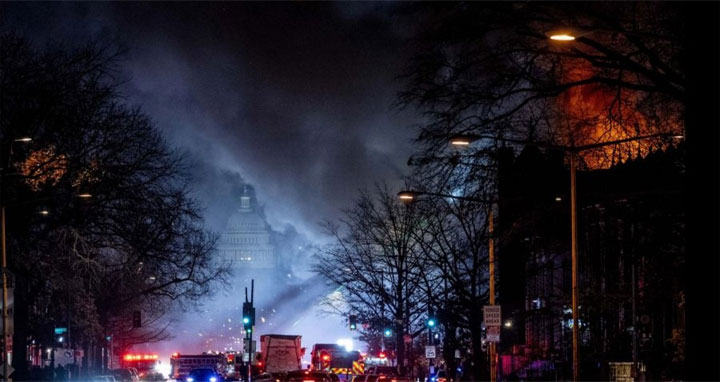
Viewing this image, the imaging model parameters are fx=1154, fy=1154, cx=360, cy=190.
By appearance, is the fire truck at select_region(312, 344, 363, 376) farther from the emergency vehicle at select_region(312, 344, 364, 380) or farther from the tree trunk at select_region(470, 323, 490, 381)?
the tree trunk at select_region(470, 323, 490, 381)

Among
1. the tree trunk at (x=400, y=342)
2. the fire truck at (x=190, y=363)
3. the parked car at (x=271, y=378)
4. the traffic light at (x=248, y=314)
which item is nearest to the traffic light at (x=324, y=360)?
the tree trunk at (x=400, y=342)

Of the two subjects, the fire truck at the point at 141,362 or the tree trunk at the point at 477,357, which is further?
the fire truck at the point at 141,362

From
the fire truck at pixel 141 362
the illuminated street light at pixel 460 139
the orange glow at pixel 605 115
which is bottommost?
the fire truck at pixel 141 362

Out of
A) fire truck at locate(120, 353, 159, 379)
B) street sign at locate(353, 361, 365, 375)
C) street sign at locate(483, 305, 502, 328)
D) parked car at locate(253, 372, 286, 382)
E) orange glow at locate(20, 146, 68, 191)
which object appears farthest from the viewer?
fire truck at locate(120, 353, 159, 379)

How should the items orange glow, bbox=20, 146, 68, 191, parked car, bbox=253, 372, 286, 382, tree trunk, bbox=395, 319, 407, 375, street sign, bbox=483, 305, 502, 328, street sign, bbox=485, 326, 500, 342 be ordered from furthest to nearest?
1. tree trunk, bbox=395, 319, 407, 375
2. parked car, bbox=253, 372, 286, 382
3. orange glow, bbox=20, 146, 68, 191
4. street sign, bbox=485, 326, 500, 342
5. street sign, bbox=483, 305, 502, 328

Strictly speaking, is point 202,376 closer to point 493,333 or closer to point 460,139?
point 493,333

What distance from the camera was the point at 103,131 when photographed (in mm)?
49750

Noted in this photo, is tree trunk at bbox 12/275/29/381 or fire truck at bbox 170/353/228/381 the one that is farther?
fire truck at bbox 170/353/228/381

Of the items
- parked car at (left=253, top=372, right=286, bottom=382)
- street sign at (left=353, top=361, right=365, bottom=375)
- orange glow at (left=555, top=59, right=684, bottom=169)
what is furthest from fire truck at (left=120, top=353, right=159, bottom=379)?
orange glow at (left=555, top=59, right=684, bottom=169)

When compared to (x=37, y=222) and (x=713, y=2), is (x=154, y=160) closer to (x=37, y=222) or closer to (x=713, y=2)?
(x=37, y=222)

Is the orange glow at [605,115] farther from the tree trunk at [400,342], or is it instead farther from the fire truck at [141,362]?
the fire truck at [141,362]

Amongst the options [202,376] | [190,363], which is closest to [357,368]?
[202,376]

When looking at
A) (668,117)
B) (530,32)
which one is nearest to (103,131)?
(668,117)

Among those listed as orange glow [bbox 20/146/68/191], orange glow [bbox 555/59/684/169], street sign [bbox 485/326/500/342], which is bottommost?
street sign [bbox 485/326/500/342]
